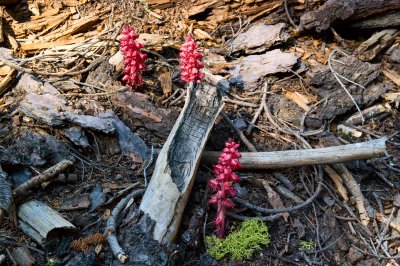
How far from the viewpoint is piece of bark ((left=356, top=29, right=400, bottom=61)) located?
5.06 metres

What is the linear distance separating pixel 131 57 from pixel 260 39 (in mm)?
1722

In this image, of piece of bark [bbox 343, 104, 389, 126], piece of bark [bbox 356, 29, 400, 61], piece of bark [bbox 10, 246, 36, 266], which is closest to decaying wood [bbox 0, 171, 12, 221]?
piece of bark [bbox 10, 246, 36, 266]

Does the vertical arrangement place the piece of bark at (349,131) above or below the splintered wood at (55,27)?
below

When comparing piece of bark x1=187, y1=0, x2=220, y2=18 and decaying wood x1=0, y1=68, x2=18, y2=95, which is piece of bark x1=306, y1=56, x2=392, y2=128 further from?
decaying wood x1=0, y1=68, x2=18, y2=95

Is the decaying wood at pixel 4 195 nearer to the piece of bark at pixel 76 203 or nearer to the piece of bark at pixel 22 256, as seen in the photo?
the piece of bark at pixel 22 256

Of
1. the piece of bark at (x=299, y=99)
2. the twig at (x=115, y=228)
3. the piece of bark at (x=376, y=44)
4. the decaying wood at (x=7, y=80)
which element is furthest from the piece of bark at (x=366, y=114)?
the decaying wood at (x=7, y=80)

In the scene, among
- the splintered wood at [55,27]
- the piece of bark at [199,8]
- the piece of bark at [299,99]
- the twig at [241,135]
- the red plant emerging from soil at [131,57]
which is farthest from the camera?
the piece of bark at [199,8]

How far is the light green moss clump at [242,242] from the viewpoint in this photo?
323cm

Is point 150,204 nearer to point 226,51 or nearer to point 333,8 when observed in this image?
point 226,51

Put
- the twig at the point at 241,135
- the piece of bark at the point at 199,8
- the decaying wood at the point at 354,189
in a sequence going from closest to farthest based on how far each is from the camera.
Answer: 1. the decaying wood at the point at 354,189
2. the twig at the point at 241,135
3. the piece of bark at the point at 199,8

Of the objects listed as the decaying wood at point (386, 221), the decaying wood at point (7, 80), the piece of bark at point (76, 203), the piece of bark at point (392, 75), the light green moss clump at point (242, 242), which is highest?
the decaying wood at point (7, 80)

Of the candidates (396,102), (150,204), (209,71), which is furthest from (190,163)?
(396,102)

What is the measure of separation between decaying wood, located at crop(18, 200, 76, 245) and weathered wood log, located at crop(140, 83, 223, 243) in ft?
2.04

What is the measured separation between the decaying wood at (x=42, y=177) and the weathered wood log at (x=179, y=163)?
75cm
